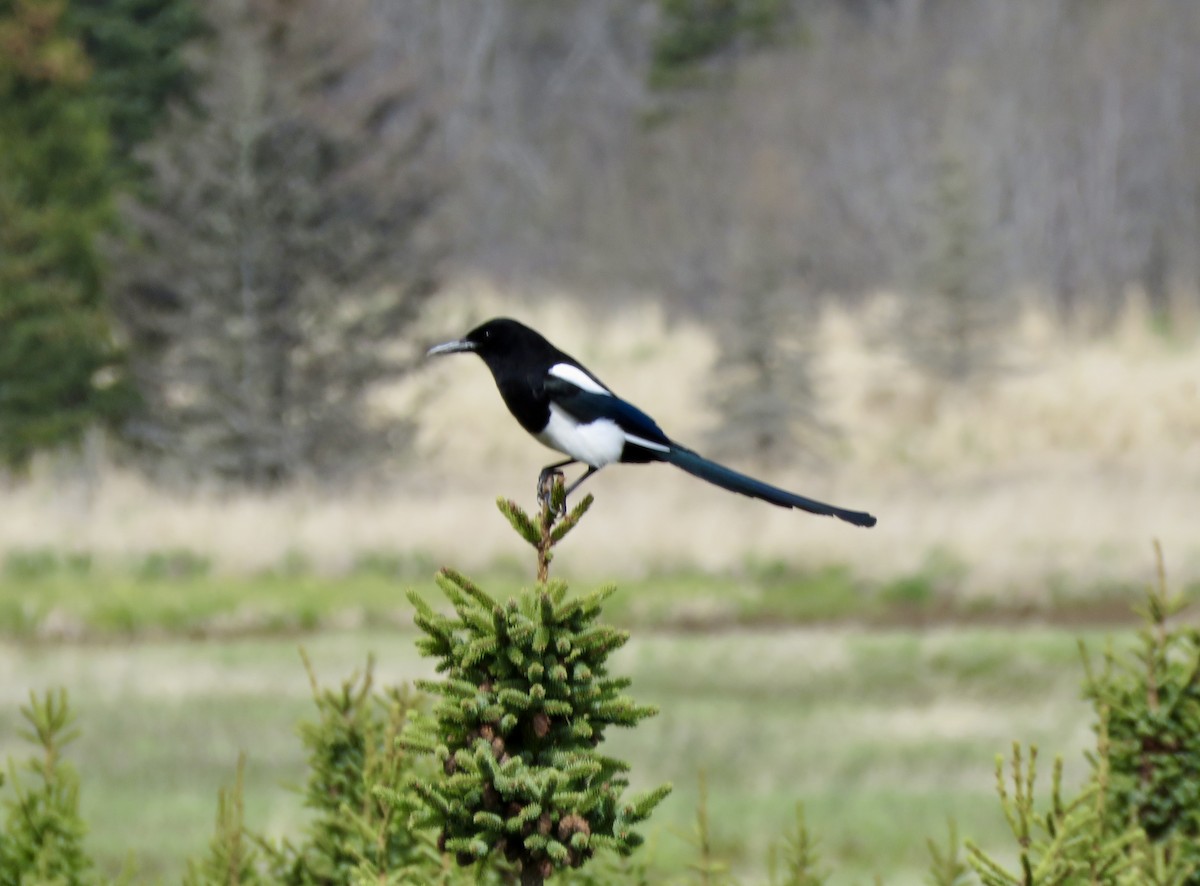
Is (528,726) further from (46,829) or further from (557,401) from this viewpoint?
(46,829)

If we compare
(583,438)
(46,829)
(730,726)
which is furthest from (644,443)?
(730,726)

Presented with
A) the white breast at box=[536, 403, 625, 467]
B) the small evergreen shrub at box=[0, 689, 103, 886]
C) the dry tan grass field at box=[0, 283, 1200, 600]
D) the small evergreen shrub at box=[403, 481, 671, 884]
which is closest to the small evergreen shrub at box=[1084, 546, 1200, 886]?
the white breast at box=[536, 403, 625, 467]

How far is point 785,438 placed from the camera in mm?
24719

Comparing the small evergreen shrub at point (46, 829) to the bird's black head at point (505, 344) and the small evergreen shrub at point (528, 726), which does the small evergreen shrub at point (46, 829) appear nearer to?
the bird's black head at point (505, 344)

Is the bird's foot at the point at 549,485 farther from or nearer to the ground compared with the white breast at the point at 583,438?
nearer to the ground

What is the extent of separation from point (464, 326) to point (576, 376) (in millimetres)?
23091

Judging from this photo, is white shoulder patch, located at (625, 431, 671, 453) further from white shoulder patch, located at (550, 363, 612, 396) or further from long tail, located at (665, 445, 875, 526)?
white shoulder patch, located at (550, 363, 612, 396)

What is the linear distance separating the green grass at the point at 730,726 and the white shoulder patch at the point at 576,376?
5124mm

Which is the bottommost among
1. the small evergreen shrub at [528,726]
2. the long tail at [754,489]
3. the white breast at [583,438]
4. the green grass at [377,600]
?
the small evergreen shrub at [528,726]

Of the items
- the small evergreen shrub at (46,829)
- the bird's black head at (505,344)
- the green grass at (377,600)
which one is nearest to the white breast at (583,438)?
the bird's black head at (505,344)

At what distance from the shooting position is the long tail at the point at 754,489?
8.65ft

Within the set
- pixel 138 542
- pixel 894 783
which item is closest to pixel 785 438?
pixel 138 542

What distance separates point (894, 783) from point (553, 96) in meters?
49.8

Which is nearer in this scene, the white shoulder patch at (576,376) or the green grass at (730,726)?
the white shoulder patch at (576,376)
